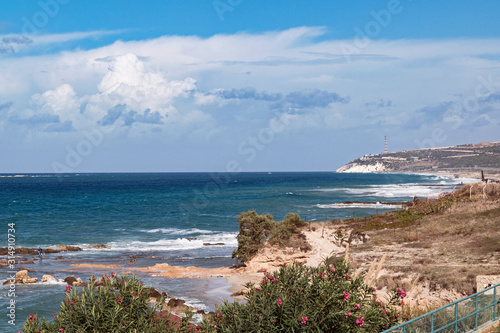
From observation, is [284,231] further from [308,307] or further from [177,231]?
[308,307]

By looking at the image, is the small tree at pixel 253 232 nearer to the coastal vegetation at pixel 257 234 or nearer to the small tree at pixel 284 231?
the coastal vegetation at pixel 257 234

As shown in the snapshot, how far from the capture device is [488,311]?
45.4 feet

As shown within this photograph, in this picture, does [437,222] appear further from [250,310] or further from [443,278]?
[250,310]

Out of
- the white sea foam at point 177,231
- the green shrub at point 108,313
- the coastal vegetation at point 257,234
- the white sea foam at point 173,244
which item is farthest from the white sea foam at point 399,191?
the green shrub at point 108,313

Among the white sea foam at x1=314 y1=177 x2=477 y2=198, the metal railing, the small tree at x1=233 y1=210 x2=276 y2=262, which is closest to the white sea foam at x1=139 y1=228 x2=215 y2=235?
the small tree at x1=233 y1=210 x2=276 y2=262

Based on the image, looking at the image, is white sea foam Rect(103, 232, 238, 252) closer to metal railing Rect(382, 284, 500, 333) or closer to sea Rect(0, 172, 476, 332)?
sea Rect(0, 172, 476, 332)

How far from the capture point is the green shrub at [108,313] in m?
11.3

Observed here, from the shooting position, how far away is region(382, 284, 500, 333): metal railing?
11.4 meters

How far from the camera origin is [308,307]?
11.8 meters

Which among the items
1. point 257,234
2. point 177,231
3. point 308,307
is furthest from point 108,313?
point 177,231

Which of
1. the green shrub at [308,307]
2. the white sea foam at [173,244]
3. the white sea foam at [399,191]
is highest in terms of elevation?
the green shrub at [308,307]

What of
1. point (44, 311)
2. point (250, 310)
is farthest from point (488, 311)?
point (44, 311)

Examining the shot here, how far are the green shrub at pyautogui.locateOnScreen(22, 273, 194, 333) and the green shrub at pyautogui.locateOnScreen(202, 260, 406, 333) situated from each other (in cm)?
148

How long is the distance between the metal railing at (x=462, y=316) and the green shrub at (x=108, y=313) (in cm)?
547
